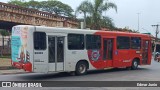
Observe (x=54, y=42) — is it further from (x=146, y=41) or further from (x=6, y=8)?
(x=6, y=8)

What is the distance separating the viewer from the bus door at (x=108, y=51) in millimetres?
20462

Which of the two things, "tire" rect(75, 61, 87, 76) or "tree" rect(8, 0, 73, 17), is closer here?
"tire" rect(75, 61, 87, 76)

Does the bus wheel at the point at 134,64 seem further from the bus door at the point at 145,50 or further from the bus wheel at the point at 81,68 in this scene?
the bus wheel at the point at 81,68

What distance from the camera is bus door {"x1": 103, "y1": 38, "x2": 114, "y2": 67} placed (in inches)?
806

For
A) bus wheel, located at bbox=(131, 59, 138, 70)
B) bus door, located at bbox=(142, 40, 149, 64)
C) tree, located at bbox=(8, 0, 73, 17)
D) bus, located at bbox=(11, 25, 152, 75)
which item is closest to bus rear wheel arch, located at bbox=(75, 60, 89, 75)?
→ bus, located at bbox=(11, 25, 152, 75)

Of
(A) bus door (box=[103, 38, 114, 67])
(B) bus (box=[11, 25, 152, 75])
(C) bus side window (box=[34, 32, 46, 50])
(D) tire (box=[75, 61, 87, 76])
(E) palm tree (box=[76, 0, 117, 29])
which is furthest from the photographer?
(E) palm tree (box=[76, 0, 117, 29])

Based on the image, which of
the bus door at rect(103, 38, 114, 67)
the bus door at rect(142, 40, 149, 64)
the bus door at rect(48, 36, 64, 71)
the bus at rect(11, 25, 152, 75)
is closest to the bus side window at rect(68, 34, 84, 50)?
the bus at rect(11, 25, 152, 75)

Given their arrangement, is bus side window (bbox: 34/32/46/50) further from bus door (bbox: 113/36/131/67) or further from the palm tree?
the palm tree

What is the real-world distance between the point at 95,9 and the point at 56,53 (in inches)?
834

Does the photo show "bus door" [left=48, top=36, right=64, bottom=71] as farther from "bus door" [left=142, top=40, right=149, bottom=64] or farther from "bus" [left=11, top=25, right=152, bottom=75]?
"bus door" [left=142, top=40, right=149, bottom=64]

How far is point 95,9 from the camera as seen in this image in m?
37.6

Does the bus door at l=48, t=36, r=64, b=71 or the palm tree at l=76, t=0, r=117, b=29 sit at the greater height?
the palm tree at l=76, t=0, r=117, b=29

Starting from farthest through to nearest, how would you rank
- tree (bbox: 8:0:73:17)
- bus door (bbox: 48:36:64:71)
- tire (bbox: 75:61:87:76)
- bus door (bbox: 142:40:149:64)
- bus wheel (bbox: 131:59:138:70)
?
1. tree (bbox: 8:0:73:17)
2. bus door (bbox: 142:40:149:64)
3. bus wheel (bbox: 131:59:138:70)
4. tire (bbox: 75:61:87:76)
5. bus door (bbox: 48:36:64:71)

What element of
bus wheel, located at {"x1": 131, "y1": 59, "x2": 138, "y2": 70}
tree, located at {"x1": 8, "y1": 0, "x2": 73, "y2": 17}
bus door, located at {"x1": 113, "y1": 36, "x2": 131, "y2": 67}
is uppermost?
tree, located at {"x1": 8, "y1": 0, "x2": 73, "y2": 17}
